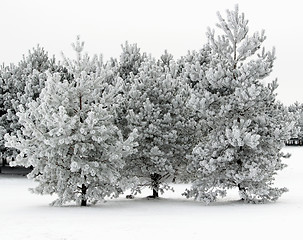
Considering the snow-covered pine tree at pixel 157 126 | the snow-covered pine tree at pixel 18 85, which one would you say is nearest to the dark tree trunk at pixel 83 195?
the snow-covered pine tree at pixel 157 126

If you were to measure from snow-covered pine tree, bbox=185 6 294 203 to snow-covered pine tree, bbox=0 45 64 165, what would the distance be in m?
16.5

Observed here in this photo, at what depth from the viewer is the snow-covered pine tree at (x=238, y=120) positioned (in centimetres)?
1794

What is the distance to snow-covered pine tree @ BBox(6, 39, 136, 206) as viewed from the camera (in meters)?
16.0

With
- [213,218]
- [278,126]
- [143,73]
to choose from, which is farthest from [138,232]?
[143,73]

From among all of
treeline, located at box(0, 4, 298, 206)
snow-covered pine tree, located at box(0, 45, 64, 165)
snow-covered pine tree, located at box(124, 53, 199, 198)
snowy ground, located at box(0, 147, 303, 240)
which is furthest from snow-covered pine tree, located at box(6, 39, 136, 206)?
snow-covered pine tree, located at box(0, 45, 64, 165)

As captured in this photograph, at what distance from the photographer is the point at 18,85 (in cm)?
3509

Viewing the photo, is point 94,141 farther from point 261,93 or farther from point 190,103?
point 261,93

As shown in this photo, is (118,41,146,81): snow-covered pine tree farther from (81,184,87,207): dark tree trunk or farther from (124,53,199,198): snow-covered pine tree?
(81,184,87,207): dark tree trunk

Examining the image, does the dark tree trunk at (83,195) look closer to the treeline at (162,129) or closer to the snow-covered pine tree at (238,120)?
the treeline at (162,129)

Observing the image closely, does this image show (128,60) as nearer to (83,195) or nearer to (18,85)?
(18,85)

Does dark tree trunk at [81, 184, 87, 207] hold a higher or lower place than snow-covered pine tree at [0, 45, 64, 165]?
lower

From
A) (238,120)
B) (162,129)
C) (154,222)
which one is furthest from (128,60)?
(154,222)

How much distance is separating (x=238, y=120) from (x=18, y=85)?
2167 centimetres

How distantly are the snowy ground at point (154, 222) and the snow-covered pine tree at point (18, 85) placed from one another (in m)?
15.8
